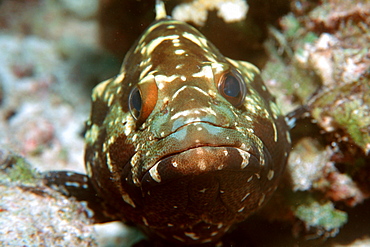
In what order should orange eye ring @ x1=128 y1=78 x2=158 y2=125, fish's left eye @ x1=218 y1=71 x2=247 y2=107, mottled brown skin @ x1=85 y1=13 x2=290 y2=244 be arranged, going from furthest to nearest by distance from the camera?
fish's left eye @ x1=218 y1=71 x2=247 y2=107
orange eye ring @ x1=128 y1=78 x2=158 y2=125
mottled brown skin @ x1=85 y1=13 x2=290 y2=244

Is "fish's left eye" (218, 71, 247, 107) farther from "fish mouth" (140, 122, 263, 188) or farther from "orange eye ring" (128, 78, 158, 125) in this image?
"orange eye ring" (128, 78, 158, 125)

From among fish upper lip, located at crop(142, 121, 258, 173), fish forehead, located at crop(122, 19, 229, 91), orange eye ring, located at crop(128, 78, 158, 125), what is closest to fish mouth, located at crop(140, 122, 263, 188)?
fish upper lip, located at crop(142, 121, 258, 173)

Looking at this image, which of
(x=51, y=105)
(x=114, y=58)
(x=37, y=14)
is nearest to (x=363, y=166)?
(x=114, y=58)

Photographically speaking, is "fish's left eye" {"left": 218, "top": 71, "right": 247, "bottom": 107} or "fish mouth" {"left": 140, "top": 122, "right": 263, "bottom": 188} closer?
"fish mouth" {"left": 140, "top": 122, "right": 263, "bottom": 188}

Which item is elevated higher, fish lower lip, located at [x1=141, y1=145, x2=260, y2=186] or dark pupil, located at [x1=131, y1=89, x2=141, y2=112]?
dark pupil, located at [x1=131, y1=89, x2=141, y2=112]

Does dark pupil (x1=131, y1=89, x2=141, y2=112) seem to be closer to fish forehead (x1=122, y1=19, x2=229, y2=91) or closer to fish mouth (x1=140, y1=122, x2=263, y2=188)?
fish forehead (x1=122, y1=19, x2=229, y2=91)

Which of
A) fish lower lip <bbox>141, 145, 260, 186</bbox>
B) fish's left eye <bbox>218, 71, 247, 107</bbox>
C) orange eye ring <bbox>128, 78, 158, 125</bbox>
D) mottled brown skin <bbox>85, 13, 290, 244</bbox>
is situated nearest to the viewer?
fish lower lip <bbox>141, 145, 260, 186</bbox>

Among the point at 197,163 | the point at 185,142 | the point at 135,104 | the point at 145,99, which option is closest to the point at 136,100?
the point at 135,104

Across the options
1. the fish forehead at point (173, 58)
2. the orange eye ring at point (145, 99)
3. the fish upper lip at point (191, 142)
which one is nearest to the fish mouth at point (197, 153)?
the fish upper lip at point (191, 142)
